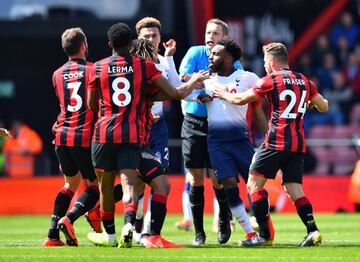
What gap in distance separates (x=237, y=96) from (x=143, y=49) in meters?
1.14

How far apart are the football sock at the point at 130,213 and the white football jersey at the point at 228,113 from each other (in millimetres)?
1620

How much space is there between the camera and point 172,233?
1488 centimetres

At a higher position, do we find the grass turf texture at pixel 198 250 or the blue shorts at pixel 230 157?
the blue shorts at pixel 230 157

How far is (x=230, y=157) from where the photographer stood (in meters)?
12.4

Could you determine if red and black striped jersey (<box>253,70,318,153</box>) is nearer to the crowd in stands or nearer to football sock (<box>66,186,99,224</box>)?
football sock (<box>66,186,99,224</box>)

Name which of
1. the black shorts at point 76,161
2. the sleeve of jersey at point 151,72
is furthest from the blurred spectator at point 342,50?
the sleeve of jersey at point 151,72

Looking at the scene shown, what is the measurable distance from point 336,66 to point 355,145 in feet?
15.3

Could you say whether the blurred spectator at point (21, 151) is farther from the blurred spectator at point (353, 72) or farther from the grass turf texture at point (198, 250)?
the grass turf texture at point (198, 250)

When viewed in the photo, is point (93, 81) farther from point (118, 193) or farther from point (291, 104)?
point (291, 104)

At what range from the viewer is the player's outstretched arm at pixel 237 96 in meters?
11.8

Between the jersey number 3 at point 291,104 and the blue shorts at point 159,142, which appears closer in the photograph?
the jersey number 3 at point 291,104

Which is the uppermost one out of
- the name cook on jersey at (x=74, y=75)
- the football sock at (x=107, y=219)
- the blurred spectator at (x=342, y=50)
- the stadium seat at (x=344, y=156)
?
the blurred spectator at (x=342, y=50)

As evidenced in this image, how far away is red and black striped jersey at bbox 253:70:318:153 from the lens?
465 inches

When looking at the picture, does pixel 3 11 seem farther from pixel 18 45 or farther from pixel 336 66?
pixel 336 66
